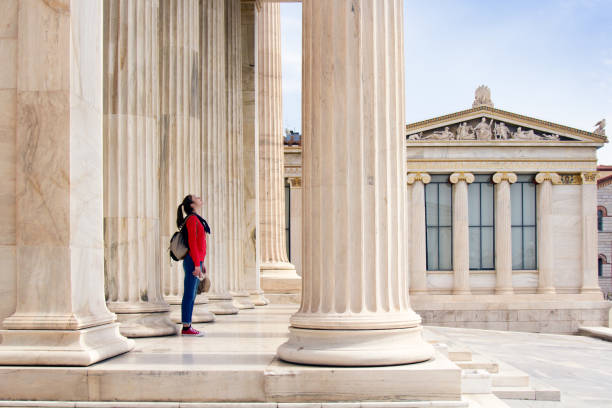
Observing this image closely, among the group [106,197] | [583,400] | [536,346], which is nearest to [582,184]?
[536,346]

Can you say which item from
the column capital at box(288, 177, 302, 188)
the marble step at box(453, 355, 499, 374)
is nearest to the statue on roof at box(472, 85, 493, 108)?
the column capital at box(288, 177, 302, 188)

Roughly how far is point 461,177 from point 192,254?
247 feet

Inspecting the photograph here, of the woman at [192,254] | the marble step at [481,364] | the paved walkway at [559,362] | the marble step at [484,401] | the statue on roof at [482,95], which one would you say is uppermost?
the statue on roof at [482,95]

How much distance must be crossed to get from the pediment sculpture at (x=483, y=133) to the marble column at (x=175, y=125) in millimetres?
68476

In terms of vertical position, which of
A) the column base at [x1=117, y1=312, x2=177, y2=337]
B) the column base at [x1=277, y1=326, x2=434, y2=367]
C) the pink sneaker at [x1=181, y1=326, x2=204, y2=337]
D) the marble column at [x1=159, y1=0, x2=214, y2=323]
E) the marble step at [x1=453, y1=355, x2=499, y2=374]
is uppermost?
the marble column at [x1=159, y1=0, x2=214, y2=323]

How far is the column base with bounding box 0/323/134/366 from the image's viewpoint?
1453cm

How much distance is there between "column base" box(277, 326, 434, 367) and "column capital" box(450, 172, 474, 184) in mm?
79074

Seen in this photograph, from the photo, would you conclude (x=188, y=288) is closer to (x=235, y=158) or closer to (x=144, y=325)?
(x=144, y=325)

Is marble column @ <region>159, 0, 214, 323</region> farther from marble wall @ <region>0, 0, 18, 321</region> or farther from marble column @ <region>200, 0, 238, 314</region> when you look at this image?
marble wall @ <region>0, 0, 18, 321</region>

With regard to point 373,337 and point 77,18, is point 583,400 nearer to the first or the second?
point 373,337

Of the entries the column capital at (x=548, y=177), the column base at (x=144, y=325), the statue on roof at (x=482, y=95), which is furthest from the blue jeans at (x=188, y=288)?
the statue on roof at (x=482, y=95)

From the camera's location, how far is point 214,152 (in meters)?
31.1

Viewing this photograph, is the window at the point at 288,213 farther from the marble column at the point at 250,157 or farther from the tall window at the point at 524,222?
the marble column at the point at 250,157

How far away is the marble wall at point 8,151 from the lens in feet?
50.4
